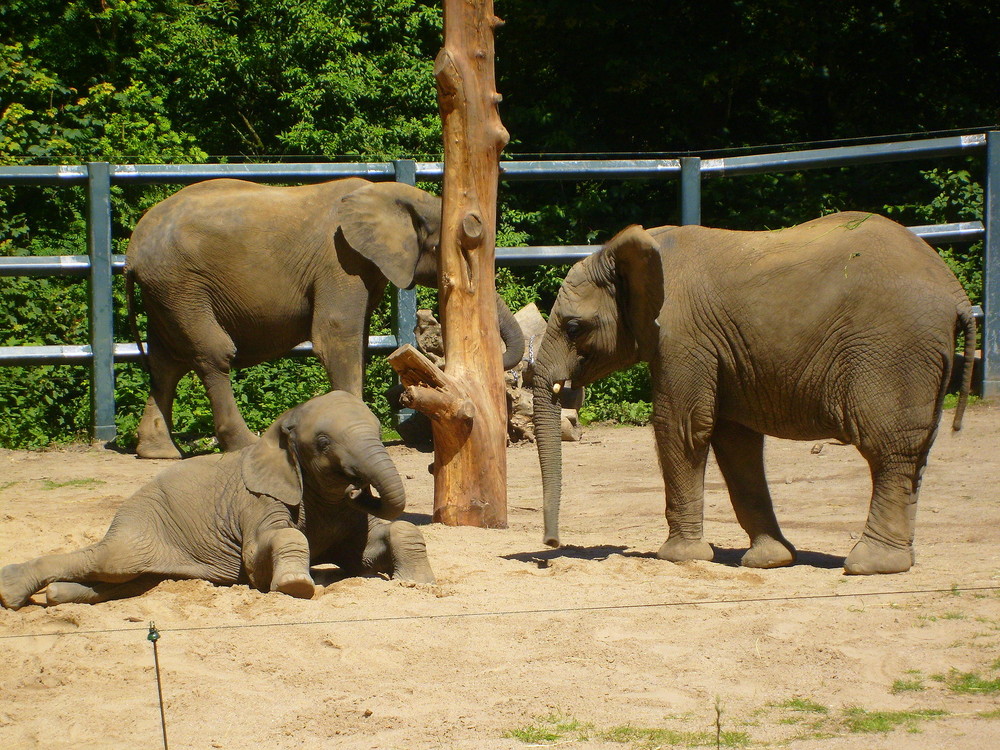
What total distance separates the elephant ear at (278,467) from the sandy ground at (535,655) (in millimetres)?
446

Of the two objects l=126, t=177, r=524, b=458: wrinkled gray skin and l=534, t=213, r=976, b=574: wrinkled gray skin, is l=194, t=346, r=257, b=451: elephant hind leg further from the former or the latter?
l=534, t=213, r=976, b=574: wrinkled gray skin

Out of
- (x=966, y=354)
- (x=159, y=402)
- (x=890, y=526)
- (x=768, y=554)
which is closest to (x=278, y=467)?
(x=768, y=554)

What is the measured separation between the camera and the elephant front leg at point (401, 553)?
19.2ft

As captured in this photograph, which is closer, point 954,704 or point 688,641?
point 954,704

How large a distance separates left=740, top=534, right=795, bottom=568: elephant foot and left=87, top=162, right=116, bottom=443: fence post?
582 cm

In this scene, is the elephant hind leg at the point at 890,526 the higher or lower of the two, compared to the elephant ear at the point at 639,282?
lower

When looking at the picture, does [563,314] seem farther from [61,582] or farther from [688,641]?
[61,582]

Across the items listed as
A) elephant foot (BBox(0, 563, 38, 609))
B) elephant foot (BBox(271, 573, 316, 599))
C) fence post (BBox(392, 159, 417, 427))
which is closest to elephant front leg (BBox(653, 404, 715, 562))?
elephant foot (BBox(271, 573, 316, 599))

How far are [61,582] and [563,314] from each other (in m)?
2.67

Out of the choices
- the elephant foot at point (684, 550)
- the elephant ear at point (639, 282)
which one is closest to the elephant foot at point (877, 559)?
the elephant foot at point (684, 550)

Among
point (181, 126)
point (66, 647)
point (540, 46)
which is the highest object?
point (540, 46)

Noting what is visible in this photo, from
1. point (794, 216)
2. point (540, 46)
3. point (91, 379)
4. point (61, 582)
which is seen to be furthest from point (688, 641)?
point (540, 46)

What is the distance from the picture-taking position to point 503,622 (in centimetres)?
516

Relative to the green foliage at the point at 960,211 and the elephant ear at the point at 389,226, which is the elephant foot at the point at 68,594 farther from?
the green foliage at the point at 960,211
